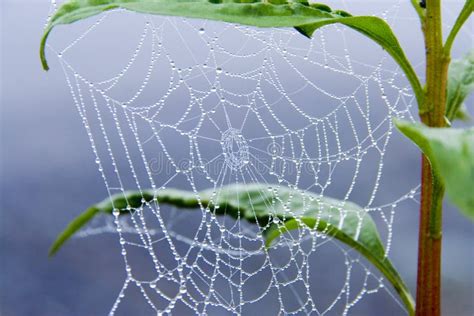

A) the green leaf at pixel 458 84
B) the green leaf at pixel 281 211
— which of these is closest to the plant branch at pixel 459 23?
the green leaf at pixel 458 84

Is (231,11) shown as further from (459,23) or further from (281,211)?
(281,211)

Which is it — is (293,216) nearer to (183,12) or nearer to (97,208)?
(97,208)

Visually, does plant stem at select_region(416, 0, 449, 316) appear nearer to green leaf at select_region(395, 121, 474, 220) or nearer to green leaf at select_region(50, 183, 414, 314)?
green leaf at select_region(50, 183, 414, 314)

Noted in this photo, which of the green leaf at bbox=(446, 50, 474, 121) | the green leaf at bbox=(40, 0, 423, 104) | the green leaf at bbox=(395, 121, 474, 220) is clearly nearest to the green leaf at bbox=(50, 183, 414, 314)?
the green leaf at bbox=(446, 50, 474, 121)

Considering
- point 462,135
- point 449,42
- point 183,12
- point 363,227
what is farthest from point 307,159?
point 462,135

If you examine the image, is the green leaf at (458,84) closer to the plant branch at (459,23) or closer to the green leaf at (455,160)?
the plant branch at (459,23)

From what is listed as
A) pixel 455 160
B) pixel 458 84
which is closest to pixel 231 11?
pixel 455 160
